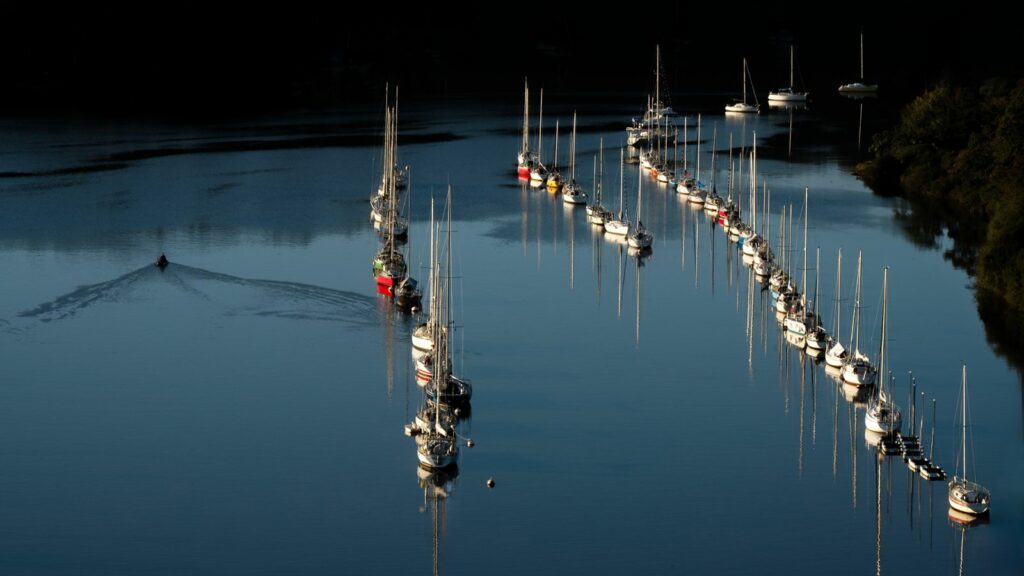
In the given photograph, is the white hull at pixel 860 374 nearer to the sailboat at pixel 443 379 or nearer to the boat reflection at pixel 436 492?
the sailboat at pixel 443 379

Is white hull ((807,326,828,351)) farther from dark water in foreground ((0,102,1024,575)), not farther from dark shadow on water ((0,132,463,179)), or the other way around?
dark shadow on water ((0,132,463,179))

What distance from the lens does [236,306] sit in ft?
175

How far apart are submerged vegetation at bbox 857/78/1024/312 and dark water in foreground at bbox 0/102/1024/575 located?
1594 millimetres

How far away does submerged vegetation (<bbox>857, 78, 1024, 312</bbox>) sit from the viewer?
5378cm

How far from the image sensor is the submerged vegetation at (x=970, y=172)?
53.8 metres

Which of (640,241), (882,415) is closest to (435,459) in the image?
(882,415)

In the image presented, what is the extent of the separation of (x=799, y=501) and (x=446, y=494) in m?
7.13

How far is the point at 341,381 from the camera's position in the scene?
150 feet

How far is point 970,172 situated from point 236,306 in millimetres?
29383

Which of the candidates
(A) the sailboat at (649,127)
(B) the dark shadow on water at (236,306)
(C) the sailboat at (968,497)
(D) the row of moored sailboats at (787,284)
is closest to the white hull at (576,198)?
(D) the row of moored sailboats at (787,284)

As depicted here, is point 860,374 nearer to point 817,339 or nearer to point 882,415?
point 817,339

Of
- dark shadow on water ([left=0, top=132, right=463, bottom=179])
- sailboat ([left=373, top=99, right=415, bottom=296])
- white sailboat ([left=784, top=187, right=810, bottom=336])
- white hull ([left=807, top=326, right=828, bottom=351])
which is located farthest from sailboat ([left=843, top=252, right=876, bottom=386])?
dark shadow on water ([left=0, top=132, right=463, bottom=179])

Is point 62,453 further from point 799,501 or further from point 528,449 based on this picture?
point 799,501

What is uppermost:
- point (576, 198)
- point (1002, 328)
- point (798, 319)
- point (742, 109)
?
point (742, 109)
